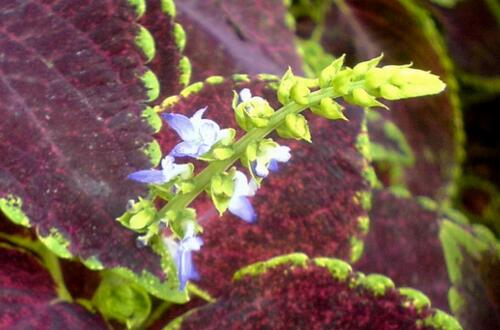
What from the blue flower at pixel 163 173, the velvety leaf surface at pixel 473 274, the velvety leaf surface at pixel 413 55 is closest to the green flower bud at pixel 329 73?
the blue flower at pixel 163 173

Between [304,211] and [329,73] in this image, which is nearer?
[329,73]

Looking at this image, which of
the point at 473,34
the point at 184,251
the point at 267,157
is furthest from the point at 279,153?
the point at 473,34

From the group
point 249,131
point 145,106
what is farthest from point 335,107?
point 145,106

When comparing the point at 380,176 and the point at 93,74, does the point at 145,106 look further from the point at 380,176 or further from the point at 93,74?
the point at 380,176

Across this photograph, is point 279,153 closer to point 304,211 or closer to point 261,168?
point 261,168

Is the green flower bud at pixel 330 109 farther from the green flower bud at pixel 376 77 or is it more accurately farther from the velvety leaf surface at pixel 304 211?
the velvety leaf surface at pixel 304 211

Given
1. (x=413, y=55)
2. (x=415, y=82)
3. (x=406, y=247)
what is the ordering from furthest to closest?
1. (x=413, y=55)
2. (x=406, y=247)
3. (x=415, y=82)

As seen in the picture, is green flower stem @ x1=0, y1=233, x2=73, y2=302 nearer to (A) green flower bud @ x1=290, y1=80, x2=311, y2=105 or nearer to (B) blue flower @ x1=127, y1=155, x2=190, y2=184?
(B) blue flower @ x1=127, y1=155, x2=190, y2=184
